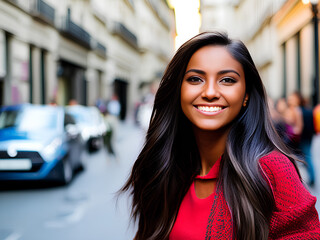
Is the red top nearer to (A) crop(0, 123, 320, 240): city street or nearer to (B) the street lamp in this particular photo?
(A) crop(0, 123, 320, 240): city street

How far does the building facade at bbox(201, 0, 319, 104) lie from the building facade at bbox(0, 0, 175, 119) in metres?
7.23

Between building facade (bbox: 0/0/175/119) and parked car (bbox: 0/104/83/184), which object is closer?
parked car (bbox: 0/104/83/184)

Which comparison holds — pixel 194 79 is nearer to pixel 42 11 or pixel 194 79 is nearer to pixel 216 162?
pixel 216 162

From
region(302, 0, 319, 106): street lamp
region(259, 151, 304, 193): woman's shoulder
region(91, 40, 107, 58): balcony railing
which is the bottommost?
region(259, 151, 304, 193): woman's shoulder

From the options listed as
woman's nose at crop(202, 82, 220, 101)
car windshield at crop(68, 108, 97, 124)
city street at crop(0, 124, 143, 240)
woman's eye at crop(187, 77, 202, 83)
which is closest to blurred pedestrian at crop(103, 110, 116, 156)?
city street at crop(0, 124, 143, 240)

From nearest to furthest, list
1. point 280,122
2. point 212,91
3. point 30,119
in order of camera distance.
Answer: point 212,91
point 280,122
point 30,119

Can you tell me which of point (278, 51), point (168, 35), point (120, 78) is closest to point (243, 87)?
point (278, 51)

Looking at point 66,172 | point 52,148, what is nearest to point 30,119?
point 52,148

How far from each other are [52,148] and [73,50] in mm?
18409

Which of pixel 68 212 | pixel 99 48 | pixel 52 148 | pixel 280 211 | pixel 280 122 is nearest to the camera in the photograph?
pixel 280 211

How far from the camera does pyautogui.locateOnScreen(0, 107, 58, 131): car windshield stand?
9.31m

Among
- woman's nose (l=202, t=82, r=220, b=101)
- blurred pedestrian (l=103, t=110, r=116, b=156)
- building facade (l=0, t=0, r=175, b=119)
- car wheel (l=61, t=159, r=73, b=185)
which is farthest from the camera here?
building facade (l=0, t=0, r=175, b=119)

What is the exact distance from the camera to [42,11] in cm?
1964

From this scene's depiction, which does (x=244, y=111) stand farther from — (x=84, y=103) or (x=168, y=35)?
(x=168, y=35)
